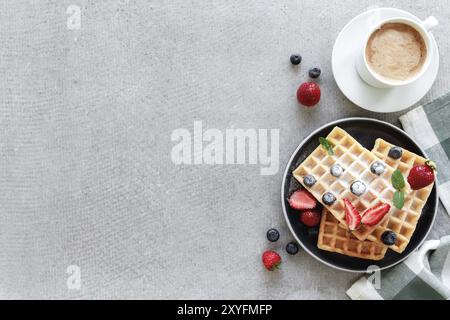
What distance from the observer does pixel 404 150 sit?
1298 mm

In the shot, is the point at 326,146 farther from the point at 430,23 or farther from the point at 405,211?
the point at 430,23

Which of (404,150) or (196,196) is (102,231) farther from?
(404,150)

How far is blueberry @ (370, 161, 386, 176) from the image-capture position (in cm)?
125

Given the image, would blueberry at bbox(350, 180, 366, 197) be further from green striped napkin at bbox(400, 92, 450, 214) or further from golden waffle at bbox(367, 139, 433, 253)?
green striped napkin at bbox(400, 92, 450, 214)

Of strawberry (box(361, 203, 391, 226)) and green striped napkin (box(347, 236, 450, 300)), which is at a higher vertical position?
strawberry (box(361, 203, 391, 226))

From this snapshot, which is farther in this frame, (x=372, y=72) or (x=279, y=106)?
(x=279, y=106)

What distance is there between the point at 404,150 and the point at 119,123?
757 mm

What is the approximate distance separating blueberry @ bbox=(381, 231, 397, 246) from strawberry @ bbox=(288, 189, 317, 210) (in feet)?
0.61

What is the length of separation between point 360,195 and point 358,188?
0.7 inches

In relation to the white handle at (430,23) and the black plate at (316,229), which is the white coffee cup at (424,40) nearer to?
the white handle at (430,23)

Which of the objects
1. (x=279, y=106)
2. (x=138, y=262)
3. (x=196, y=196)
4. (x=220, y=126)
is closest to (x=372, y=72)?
(x=279, y=106)

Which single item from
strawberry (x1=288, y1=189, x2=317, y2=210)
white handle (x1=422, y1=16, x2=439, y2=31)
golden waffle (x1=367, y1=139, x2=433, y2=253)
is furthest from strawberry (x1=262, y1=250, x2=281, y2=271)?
white handle (x1=422, y1=16, x2=439, y2=31)

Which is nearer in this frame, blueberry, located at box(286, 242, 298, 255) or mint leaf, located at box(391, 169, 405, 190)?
mint leaf, located at box(391, 169, 405, 190)

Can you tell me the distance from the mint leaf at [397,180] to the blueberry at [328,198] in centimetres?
15
